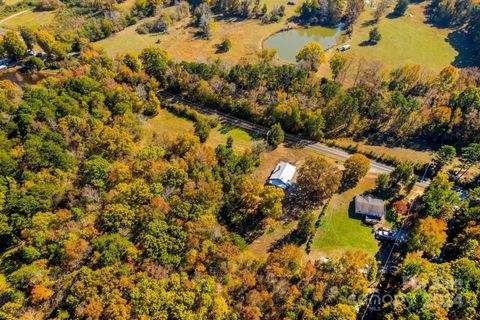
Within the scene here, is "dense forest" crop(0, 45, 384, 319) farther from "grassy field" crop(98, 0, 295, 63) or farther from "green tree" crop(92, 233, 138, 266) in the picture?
"grassy field" crop(98, 0, 295, 63)

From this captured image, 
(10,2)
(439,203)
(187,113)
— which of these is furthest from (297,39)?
(10,2)

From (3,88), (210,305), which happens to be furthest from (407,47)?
(3,88)

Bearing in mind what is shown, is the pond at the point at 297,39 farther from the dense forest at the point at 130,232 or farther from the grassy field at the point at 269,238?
the grassy field at the point at 269,238

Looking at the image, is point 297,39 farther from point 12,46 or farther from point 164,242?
point 164,242

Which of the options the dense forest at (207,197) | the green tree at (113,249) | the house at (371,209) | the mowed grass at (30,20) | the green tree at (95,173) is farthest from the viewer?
the mowed grass at (30,20)

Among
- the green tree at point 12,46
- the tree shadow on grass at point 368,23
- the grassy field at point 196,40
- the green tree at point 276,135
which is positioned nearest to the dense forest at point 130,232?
the green tree at point 276,135

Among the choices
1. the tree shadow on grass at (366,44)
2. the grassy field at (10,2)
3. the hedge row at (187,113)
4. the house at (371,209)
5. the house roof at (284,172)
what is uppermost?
the grassy field at (10,2)
